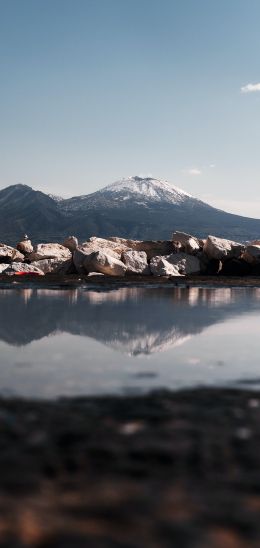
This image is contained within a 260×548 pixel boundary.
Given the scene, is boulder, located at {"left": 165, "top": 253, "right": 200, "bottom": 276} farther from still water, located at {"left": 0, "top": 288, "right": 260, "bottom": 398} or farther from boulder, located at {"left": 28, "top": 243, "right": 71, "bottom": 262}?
still water, located at {"left": 0, "top": 288, "right": 260, "bottom": 398}

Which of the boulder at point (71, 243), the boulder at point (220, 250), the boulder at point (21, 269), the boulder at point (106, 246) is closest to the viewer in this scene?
the boulder at point (21, 269)

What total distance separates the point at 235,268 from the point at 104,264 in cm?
826

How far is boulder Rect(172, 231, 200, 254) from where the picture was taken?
32.7m

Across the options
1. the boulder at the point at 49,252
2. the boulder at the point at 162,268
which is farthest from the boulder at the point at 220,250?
the boulder at the point at 49,252

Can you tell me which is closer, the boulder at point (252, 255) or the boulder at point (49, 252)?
the boulder at point (252, 255)

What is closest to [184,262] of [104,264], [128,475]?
[104,264]

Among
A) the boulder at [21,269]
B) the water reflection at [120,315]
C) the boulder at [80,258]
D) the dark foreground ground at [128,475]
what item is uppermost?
the boulder at [80,258]

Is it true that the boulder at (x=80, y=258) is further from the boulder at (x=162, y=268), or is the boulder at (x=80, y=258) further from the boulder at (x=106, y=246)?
the boulder at (x=162, y=268)

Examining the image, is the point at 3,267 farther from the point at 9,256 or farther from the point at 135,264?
the point at 135,264

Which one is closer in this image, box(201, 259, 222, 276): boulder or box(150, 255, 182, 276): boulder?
box(150, 255, 182, 276): boulder

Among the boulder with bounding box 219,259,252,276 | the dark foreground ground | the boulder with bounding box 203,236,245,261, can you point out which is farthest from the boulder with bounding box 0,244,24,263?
the dark foreground ground

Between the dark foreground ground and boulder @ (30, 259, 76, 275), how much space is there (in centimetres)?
2560

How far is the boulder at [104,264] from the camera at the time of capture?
28156mm

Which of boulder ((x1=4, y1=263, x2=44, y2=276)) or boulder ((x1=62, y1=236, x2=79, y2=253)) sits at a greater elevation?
boulder ((x1=62, y1=236, x2=79, y2=253))
